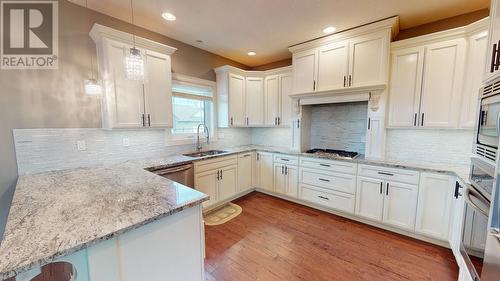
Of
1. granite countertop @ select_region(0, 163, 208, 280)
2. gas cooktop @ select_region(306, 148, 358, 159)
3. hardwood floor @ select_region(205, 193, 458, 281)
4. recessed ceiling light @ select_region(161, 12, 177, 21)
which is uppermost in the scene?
recessed ceiling light @ select_region(161, 12, 177, 21)

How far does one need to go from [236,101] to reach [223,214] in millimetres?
2059

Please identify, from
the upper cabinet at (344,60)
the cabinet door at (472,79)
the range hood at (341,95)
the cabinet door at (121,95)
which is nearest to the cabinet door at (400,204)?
the cabinet door at (472,79)

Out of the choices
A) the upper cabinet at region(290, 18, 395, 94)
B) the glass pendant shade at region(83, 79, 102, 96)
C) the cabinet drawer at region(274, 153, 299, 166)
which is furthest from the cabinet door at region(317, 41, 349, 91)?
the glass pendant shade at region(83, 79, 102, 96)

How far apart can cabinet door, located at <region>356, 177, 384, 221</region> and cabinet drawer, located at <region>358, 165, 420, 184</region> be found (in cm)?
7

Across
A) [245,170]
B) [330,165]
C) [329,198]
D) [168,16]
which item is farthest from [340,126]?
[168,16]

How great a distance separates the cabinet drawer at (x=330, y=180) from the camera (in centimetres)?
286

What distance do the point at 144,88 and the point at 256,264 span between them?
246 cm

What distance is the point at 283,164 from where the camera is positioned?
3562 millimetres

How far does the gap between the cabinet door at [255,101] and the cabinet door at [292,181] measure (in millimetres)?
1159

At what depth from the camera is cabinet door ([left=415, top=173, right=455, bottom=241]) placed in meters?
2.20

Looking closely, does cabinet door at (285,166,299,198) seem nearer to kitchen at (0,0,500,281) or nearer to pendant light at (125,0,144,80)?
kitchen at (0,0,500,281)

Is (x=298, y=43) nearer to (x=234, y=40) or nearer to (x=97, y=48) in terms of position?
(x=234, y=40)

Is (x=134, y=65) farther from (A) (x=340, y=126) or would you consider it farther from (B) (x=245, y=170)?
(A) (x=340, y=126)

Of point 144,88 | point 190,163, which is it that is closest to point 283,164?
point 190,163
